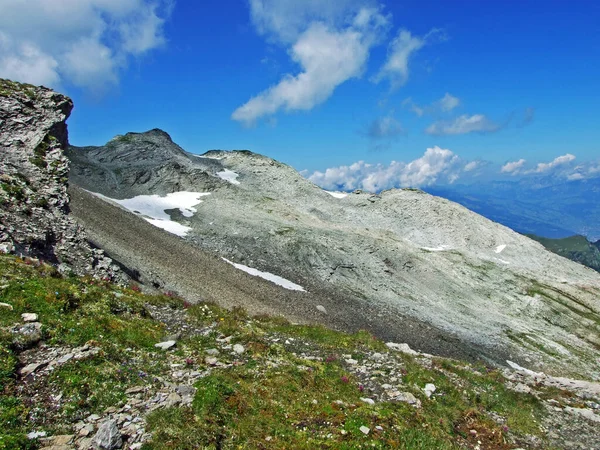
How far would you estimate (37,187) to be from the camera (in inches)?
1235

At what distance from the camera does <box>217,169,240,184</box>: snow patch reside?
97819 millimetres

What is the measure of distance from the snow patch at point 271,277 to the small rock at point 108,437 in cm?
3712

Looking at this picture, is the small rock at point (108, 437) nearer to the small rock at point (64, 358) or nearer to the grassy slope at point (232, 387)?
the grassy slope at point (232, 387)

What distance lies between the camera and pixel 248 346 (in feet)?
59.9

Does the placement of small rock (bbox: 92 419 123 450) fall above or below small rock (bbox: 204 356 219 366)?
below

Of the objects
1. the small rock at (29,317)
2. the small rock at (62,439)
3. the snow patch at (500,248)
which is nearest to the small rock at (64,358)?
the small rock at (29,317)

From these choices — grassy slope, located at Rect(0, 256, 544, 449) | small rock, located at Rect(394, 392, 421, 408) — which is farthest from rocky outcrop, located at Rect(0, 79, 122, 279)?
small rock, located at Rect(394, 392, 421, 408)

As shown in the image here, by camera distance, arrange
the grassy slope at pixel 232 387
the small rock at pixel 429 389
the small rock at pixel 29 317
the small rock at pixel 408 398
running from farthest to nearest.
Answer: the small rock at pixel 429 389 < the small rock at pixel 408 398 < the small rock at pixel 29 317 < the grassy slope at pixel 232 387

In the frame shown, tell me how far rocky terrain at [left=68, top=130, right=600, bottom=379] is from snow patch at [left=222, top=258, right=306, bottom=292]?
47.6 inches

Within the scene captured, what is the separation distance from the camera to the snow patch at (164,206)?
206 ft

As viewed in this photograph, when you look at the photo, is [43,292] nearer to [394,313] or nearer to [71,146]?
[394,313]

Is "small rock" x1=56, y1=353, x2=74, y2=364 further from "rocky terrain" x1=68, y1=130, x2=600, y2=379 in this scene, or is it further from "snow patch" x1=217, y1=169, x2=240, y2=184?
"snow patch" x1=217, y1=169, x2=240, y2=184

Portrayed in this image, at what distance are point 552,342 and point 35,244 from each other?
69630 mm

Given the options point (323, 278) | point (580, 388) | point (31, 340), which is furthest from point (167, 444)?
point (323, 278)
